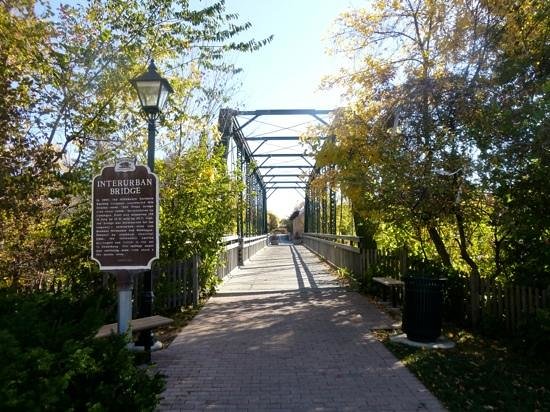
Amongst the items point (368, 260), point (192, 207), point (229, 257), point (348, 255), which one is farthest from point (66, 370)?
point (229, 257)

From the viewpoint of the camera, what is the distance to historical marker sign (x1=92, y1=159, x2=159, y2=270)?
5.42 m

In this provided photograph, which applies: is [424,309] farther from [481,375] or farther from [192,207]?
[192,207]

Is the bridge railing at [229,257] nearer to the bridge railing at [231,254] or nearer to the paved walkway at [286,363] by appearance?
the bridge railing at [231,254]

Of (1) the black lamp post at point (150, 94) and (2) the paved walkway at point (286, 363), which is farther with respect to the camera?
(1) the black lamp post at point (150, 94)

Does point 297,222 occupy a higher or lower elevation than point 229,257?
higher

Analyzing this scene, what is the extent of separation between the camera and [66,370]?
255 centimetres

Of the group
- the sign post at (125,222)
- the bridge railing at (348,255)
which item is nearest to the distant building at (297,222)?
the bridge railing at (348,255)

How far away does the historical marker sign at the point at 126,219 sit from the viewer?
5422 mm

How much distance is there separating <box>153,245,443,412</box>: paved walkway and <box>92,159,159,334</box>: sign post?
1.21m

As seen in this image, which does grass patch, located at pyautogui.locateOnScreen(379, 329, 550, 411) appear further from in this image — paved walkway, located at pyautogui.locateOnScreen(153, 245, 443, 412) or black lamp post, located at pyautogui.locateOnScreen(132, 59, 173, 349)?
black lamp post, located at pyautogui.locateOnScreen(132, 59, 173, 349)

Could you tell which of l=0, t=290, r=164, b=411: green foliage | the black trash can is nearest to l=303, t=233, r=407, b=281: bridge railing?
the black trash can

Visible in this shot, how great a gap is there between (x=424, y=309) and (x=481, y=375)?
1457 mm

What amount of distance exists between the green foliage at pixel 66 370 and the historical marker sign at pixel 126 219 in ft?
6.52

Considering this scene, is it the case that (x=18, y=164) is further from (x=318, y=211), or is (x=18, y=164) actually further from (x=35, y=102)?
(x=318, y=211)
